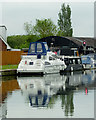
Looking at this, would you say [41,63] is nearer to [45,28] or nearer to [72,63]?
[72,63]

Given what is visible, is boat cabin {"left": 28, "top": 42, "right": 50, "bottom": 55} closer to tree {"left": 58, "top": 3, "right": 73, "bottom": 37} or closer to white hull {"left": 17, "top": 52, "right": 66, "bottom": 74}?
white hull {"left": 17, "top": 52, "right": 66, "bottom": 74}

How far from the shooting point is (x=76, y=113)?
1298 cm

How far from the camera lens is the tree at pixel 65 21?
97950mm

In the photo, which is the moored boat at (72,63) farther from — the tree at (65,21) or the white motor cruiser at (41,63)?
the tree at (65,21)

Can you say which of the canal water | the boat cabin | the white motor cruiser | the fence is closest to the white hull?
the white motor cruiser

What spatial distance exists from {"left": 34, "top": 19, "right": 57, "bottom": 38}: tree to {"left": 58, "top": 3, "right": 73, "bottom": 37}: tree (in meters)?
5.15

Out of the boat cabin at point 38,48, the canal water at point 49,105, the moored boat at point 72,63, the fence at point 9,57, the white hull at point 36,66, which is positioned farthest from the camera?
the fence at point 9,57

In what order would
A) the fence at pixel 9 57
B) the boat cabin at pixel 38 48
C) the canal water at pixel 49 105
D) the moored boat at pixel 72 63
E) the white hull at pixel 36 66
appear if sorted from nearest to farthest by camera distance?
the canal water at pixel 49 105, the white hull at pixel 36 66, the boat cabin at pixel 38 48, the moored boat at pixel 72 63, the fence at pixel 9 57

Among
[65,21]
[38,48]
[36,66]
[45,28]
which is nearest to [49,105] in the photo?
[36,66]

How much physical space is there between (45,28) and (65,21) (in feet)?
35.3

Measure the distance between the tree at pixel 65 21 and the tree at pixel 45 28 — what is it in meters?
5.15

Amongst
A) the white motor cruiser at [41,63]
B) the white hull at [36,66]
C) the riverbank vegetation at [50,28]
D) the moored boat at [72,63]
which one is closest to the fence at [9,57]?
the moored boat at [72,63]

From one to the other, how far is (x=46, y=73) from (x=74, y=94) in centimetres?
1739

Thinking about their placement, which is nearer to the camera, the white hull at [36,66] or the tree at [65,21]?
the white hull at [36,66]
